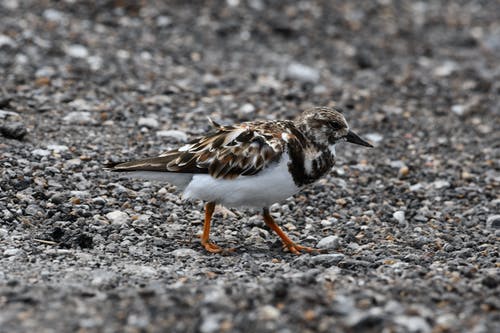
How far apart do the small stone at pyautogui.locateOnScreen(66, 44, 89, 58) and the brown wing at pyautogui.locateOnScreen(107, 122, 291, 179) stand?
3.78 meters

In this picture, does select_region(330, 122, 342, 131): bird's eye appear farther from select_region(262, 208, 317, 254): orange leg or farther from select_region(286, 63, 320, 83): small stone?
select_region(286, 63, 320, 83): small stone

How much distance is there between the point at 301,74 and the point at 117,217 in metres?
4.04

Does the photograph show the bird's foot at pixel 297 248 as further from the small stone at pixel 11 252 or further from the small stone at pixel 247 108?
the small stone at pixel 247 108

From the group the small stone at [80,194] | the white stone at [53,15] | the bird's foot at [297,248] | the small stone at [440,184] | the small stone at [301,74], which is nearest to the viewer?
the bird's foot at [297,248]

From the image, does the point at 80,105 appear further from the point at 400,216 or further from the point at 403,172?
the point at 400,216

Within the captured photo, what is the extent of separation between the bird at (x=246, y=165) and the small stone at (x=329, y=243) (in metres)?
0.27

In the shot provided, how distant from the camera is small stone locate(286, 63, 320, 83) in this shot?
9.04m

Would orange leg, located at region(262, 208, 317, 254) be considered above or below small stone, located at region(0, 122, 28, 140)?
below

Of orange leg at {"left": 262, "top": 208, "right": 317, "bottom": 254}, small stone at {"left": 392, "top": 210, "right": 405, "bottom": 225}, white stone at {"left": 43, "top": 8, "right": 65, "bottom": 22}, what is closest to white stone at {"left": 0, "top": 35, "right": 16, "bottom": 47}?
white stone at {"left": 43, "top": 8, "right": 65, "bottom": 22}

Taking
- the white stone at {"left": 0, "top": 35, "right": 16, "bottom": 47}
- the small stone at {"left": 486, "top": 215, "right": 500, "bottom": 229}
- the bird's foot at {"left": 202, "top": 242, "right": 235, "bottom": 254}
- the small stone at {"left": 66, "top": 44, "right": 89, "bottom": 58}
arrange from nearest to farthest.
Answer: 1. the bird's foot at {"left": 202, "top": 242, "right": 235, "bottom": 254}
2. the small stone at {"left": 486, "top": 215, "right": 500, "bottom": 229}
3. the white stone at {"left": 0, "top": 35, "right": 16, "bottom": 47}
4. the small stone at {"left": 66, "top": 44, "right": 89, "bottom": 58}

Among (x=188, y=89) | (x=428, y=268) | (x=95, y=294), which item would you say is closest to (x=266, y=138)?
(x=428, y=268)

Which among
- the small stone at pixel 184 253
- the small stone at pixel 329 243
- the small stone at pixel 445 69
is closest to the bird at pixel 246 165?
the small stone at pixel 184 253

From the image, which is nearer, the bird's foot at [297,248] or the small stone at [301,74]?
the bird's foot at [297,248]

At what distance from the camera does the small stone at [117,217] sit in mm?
5582
